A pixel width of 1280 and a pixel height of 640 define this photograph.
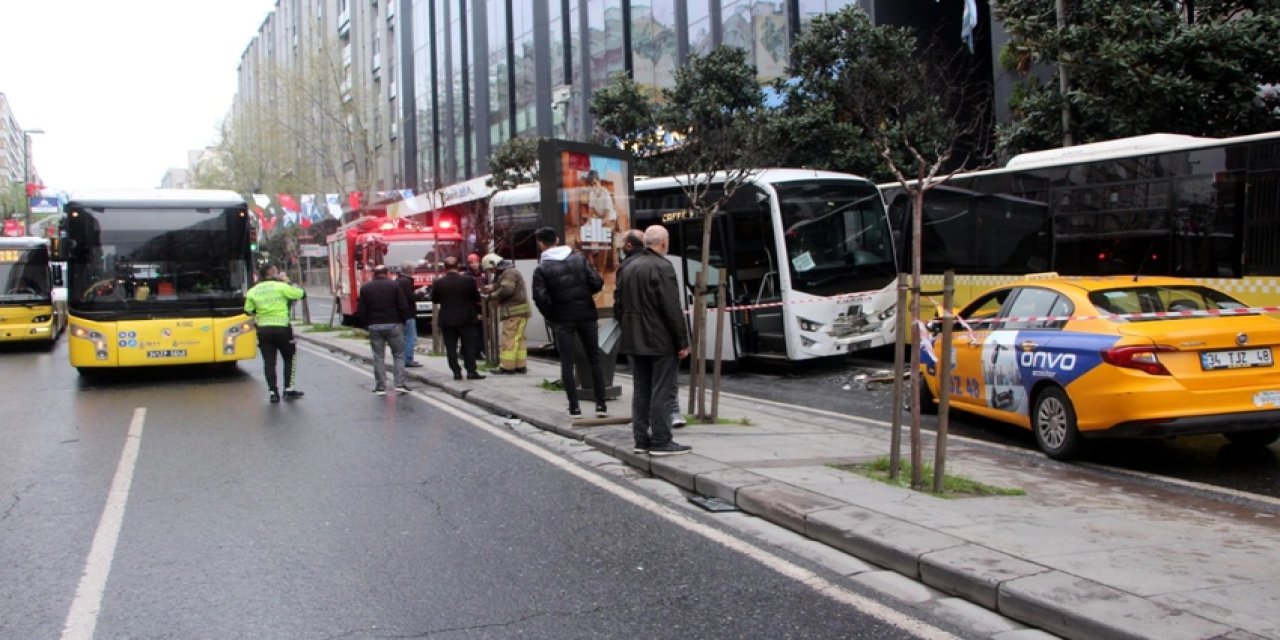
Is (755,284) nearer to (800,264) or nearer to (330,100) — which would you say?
(800,264)

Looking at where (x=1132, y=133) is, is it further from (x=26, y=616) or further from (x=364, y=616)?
(x=26, y=616)

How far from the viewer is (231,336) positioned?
14289 millimetres

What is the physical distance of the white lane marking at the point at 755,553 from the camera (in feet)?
14.3

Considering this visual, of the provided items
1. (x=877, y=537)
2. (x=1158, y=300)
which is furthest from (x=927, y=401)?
(x=877, y=537)

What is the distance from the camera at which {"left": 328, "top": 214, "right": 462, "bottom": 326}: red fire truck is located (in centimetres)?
2530

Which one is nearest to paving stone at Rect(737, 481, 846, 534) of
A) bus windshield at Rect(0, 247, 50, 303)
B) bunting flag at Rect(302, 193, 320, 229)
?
bus windshield at Rect(0, 247, 50, 303)

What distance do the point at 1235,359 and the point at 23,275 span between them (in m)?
23.9

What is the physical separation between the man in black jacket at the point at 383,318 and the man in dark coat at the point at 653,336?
5.74 metres

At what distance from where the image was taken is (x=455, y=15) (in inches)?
1789

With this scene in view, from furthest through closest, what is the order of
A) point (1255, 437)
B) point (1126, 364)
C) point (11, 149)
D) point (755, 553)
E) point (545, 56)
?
point (11, 149) → point (545, 56) → point (1255, 437) → point (1126, 364) → point (755, 553)

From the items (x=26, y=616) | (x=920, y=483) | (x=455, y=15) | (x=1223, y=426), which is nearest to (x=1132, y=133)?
(x=1223, y=426)

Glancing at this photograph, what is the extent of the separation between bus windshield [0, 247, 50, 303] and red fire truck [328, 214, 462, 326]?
23.0 ft

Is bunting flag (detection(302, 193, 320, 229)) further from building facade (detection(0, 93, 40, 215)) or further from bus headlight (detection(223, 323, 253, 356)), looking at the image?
building facade (detection(0, 93, 40, 215))

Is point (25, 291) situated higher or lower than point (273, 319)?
higher
